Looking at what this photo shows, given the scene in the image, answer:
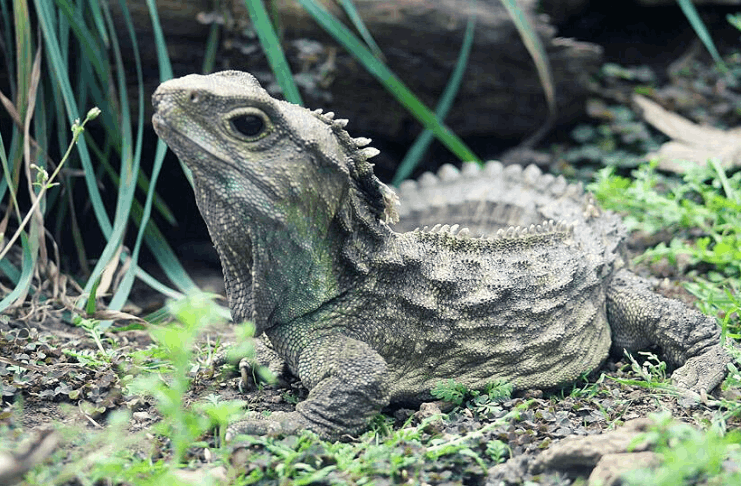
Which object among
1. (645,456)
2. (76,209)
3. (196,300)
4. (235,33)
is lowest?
(76,209)

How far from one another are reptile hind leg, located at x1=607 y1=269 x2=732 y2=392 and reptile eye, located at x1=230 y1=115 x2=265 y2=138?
2781 mm

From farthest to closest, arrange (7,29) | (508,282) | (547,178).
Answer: (547,178)
(7,29)
(508,282)

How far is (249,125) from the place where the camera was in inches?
156

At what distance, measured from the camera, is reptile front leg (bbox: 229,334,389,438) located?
404 centimetres

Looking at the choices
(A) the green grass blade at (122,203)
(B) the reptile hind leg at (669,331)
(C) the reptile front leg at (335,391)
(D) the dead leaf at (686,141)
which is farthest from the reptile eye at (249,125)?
(D) the dead leaf at (686,141)

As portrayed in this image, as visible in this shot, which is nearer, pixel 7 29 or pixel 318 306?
pixel 318 306

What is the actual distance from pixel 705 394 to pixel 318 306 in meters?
2.20

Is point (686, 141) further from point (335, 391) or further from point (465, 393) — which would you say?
point (335, 391)

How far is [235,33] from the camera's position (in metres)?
7.21

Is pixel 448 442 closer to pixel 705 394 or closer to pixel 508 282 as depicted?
pixel 508 282

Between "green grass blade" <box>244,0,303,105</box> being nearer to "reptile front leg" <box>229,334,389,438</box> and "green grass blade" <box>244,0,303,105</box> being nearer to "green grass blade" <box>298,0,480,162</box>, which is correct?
"green grass blade" <box>298,0,480,162</box>

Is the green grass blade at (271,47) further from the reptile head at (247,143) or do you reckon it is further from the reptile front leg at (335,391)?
the reptile front leg at (335,391)

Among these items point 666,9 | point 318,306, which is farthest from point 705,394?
point 666,9

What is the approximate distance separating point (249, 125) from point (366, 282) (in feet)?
3.56
